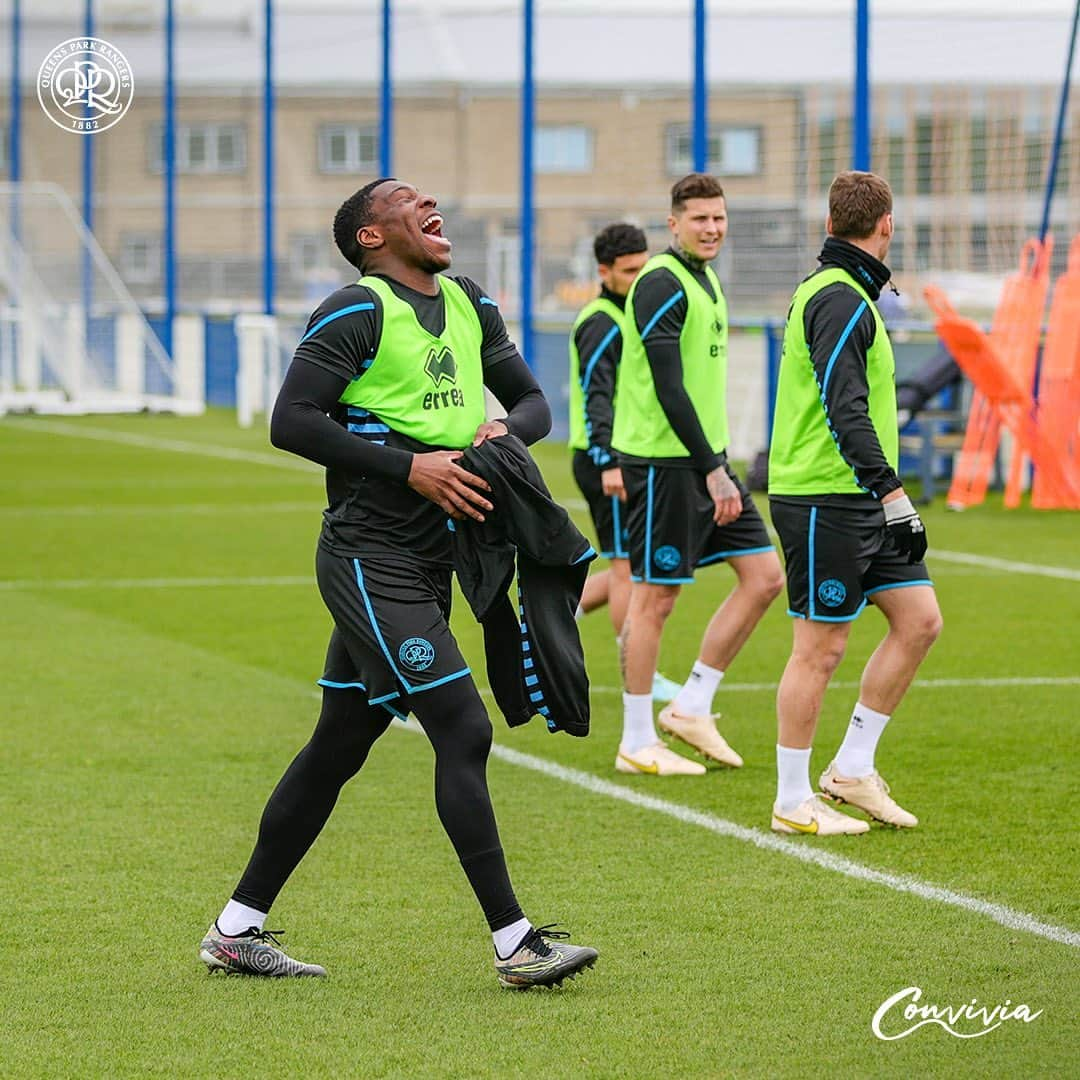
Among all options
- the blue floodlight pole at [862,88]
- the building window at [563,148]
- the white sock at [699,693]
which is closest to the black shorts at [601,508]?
the white sock at [699,693]

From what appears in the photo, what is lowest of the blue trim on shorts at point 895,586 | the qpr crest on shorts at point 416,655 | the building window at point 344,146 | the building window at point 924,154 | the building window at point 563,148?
the blue trim on shorts at point 895,586

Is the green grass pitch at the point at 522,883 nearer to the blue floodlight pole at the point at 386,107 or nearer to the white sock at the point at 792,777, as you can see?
the white sock at the point at 792,777

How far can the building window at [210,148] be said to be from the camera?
39.3 meters

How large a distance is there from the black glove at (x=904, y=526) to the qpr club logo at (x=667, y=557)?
1448 millimetres

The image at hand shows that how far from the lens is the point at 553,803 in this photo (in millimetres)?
7441

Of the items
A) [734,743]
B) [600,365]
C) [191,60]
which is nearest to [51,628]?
[600,365]

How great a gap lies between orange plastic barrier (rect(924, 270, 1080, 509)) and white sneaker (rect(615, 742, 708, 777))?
32.7 ft

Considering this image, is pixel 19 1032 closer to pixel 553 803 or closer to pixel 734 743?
pixel 553 803

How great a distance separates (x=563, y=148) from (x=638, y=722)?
68.1 ft

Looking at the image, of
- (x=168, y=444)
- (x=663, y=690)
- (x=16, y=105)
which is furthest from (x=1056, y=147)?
(x=16, y=105)

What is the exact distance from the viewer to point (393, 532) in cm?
532

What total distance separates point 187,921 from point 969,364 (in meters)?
12.7

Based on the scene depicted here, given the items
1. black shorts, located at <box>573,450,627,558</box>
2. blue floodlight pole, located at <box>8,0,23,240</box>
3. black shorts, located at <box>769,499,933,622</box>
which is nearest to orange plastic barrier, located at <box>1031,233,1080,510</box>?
black shorts, located at <box>573,450,627,558</box>

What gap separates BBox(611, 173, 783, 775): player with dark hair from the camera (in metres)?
7.91
